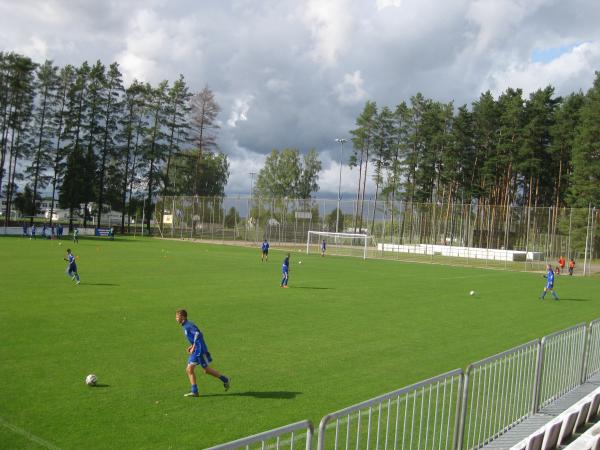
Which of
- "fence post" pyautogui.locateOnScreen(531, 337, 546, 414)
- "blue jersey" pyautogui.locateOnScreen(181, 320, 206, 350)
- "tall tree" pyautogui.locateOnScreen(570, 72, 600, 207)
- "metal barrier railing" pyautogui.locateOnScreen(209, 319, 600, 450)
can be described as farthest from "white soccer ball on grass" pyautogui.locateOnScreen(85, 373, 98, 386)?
"tall tree" pyautogui.locateOnScreen(570, 72, 600, 207)

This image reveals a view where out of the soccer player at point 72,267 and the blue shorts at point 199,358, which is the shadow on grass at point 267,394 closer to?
the blue shorts at point 199,358

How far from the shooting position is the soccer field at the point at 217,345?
7613 millimetres

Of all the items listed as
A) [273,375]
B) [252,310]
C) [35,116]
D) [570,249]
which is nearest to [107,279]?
[252,310]

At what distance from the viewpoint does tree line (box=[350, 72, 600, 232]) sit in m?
60.5

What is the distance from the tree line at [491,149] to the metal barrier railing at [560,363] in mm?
51078

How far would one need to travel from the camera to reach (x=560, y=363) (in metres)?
8.77

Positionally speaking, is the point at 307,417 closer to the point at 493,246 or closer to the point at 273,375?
the point at 273,375

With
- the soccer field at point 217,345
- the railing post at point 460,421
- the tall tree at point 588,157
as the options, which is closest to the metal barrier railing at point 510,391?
the railing post at point 460,421

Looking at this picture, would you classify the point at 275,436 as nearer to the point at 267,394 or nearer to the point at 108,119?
the point at 267,394

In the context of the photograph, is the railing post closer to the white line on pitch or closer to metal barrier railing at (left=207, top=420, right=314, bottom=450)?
metal barrier railing at (left=207, top=420, right=314, bottom=450)

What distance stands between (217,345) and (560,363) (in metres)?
7.30

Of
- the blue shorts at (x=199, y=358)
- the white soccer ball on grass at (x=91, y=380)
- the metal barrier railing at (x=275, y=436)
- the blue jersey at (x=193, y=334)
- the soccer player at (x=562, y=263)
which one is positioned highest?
the soccer player at (x=562, y=263)

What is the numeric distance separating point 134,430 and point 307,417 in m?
2.50

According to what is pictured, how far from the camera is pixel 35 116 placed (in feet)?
232
